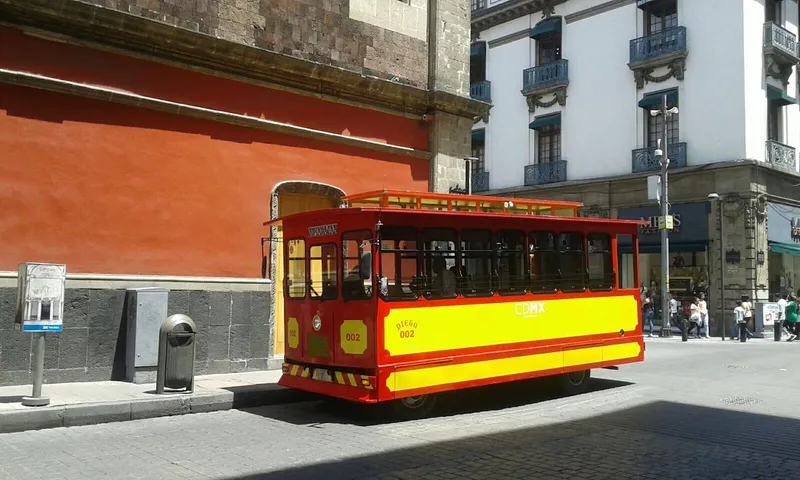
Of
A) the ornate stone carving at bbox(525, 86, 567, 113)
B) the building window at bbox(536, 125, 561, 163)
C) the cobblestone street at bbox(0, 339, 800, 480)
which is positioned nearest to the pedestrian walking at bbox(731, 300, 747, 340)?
the building window at bbox(536, 125, 561, 163)

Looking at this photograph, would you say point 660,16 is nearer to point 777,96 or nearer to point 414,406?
point 777,96

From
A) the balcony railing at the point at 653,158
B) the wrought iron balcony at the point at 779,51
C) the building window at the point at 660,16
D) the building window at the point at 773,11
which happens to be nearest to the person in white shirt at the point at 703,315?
the balcony railing at the point at 653,158

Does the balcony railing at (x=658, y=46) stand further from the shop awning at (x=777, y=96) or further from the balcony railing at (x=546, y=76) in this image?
the shop awning at (x=777, y=96)

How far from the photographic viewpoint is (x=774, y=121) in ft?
93.6

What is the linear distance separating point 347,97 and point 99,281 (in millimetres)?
6070

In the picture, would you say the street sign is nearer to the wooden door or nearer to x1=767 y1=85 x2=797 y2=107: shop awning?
the wooden door

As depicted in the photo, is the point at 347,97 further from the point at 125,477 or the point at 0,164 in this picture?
the point at 125,477

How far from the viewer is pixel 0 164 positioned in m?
10.5

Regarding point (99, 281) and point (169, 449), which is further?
point (99, 281)

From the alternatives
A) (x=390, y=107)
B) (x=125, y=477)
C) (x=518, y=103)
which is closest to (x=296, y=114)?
(x=390, y=107)

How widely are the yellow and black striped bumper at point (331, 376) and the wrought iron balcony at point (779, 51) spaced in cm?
2462

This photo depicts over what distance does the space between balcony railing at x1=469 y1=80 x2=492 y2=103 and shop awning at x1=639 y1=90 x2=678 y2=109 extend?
8554mm

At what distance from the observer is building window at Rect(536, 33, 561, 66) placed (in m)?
33.0

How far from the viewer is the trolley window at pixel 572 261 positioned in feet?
37.3
